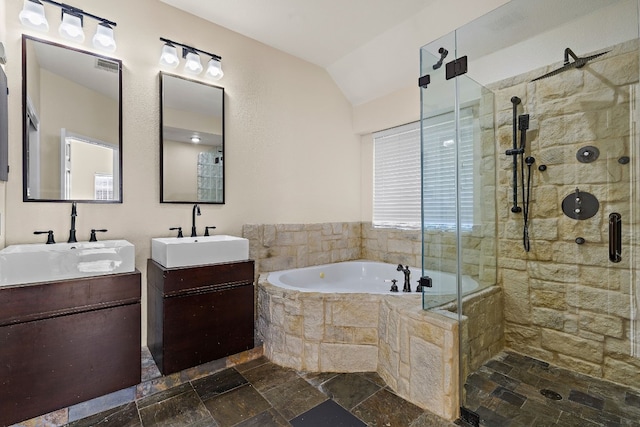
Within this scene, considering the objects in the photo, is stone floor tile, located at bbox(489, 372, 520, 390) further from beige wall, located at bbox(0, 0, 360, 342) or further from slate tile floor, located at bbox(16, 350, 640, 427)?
beige wall, located at bbox(0, 0, 360, 342)

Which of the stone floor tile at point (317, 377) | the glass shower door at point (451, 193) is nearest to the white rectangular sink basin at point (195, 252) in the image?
the stone floor tile at point (317, 377)

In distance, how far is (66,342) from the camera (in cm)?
174

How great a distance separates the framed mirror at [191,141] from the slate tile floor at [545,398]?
2506 mm

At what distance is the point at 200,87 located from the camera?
8.91 ft

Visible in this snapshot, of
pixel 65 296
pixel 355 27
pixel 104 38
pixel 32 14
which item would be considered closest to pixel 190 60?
pixel 104 38

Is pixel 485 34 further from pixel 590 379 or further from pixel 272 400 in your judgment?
pixel 272 400

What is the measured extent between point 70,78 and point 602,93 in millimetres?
3744

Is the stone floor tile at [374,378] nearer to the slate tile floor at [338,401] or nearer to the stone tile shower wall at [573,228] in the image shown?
the slate tile floor at [338,401]

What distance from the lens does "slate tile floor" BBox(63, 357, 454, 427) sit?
1786mm

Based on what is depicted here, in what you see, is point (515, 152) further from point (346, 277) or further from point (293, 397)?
point (293, 397)

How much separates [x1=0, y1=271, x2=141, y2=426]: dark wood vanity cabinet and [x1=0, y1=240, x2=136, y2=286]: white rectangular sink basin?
43 millimetres

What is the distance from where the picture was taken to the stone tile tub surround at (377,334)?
1.91m

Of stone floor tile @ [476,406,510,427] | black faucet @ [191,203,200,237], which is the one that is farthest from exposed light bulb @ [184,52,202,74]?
stone floor tile @ [476,406,510,427]

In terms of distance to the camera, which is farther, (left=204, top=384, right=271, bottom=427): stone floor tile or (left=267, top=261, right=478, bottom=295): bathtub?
(left=267, top=261, right=478, bottom=295): bathtub
